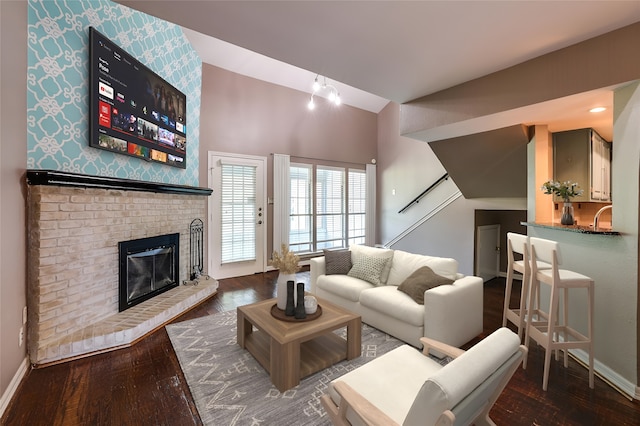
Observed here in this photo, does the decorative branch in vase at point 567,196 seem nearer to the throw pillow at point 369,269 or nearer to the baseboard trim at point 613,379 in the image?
the baseboard trim at point 613,379

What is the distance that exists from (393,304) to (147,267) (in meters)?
2.91

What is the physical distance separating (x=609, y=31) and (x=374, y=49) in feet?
5.43

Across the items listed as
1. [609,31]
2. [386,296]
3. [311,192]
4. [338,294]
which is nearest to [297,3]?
[609,31]

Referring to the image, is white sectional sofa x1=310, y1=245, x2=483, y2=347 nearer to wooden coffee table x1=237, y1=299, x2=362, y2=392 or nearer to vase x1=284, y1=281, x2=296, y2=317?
wooden coffee table x1=237, y1=299, x2=362, y2=392

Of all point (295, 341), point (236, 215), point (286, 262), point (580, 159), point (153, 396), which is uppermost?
point (580, 159)

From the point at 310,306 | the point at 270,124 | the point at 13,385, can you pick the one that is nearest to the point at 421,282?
the point at 310,306

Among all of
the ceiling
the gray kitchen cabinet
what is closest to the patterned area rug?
the ceiling

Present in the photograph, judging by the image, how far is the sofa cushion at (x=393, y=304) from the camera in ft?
8.09

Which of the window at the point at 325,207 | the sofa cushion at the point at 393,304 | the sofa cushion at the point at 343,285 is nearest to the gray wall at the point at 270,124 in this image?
the window at the point at 325,207

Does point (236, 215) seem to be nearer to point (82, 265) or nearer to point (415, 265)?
point (82, 265)

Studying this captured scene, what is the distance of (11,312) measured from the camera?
1.95 metres

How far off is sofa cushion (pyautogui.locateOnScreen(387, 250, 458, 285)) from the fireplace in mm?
2894

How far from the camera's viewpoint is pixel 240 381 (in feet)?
6.77

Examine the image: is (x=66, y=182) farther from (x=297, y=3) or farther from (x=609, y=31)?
(x=609, y=31)
